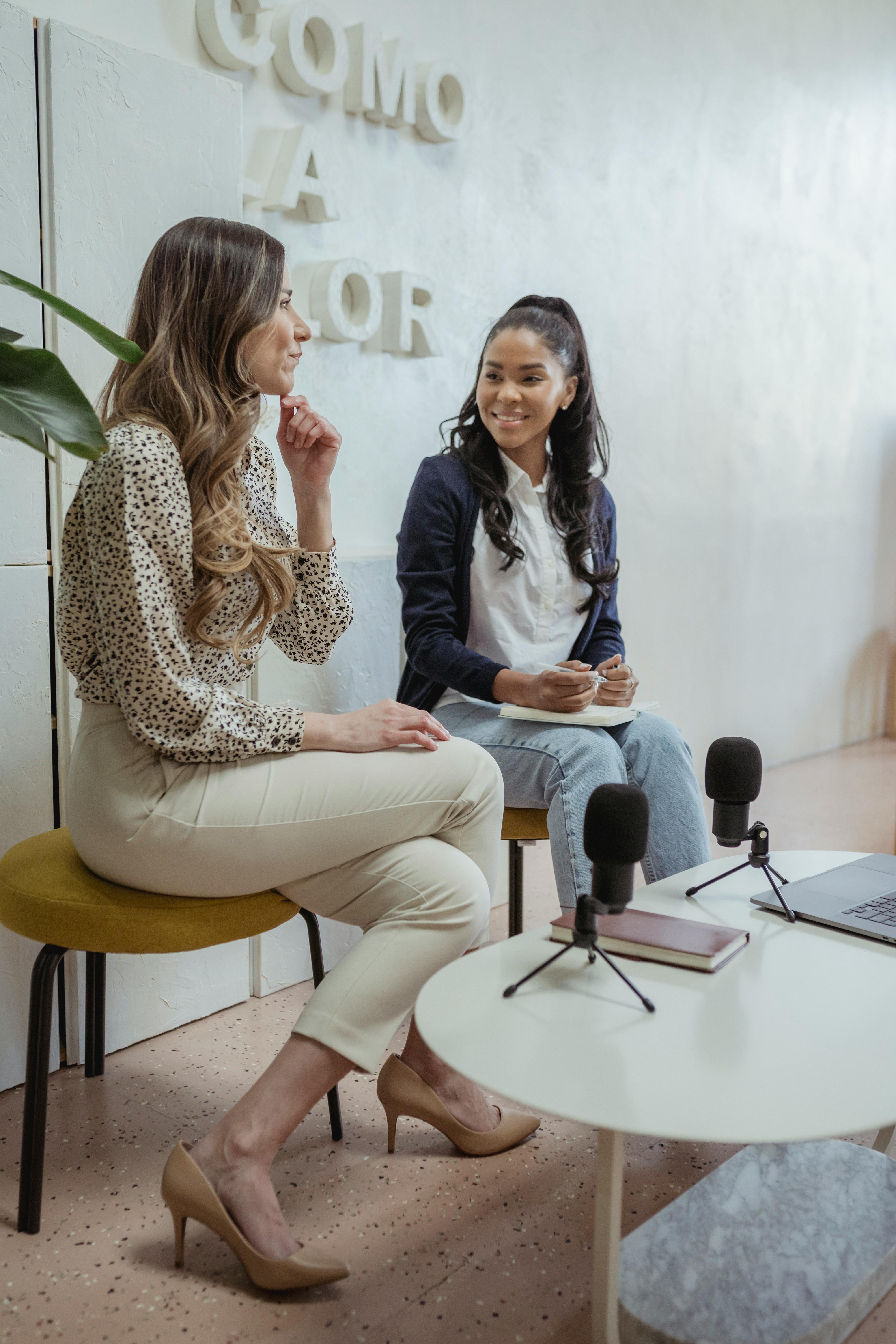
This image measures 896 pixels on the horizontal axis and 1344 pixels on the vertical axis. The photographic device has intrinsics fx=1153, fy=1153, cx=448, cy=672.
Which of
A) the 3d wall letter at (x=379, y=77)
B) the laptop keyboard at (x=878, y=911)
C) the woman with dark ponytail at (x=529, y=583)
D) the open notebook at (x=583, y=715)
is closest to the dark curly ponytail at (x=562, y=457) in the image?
the woman with dark ponytail at (x=529, y=583)

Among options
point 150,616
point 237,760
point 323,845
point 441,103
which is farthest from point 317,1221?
point 441,103

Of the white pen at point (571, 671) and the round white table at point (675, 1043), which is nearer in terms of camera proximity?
the round white table at point (675, 1043)

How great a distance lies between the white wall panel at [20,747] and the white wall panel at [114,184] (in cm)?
4

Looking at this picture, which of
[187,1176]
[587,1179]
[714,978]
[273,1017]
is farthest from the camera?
[273,1017]

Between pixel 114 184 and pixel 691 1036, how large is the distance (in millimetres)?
1534

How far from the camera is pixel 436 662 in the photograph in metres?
2.19

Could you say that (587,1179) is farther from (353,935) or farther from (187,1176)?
(353,935)

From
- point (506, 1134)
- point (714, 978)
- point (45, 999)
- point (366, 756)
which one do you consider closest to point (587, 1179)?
point (506, 1134)

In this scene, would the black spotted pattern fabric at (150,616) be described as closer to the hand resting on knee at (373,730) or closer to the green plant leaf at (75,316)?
the hand resting on knee at (373,730)

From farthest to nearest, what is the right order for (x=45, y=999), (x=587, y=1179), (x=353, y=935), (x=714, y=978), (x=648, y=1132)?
(x=353, y=935), (x=587, y=1179), (x=45, y=999), (x=714, y=978), (x=648, y=1132)

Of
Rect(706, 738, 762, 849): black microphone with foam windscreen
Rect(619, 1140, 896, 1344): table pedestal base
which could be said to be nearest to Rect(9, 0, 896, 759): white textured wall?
Rect(706, 738, 762, 849): black microphone with foam windscreen

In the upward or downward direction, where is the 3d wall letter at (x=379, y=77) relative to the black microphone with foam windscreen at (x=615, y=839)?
upward

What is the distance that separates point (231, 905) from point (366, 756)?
0.88ft

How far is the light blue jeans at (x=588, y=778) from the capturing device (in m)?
1.95
